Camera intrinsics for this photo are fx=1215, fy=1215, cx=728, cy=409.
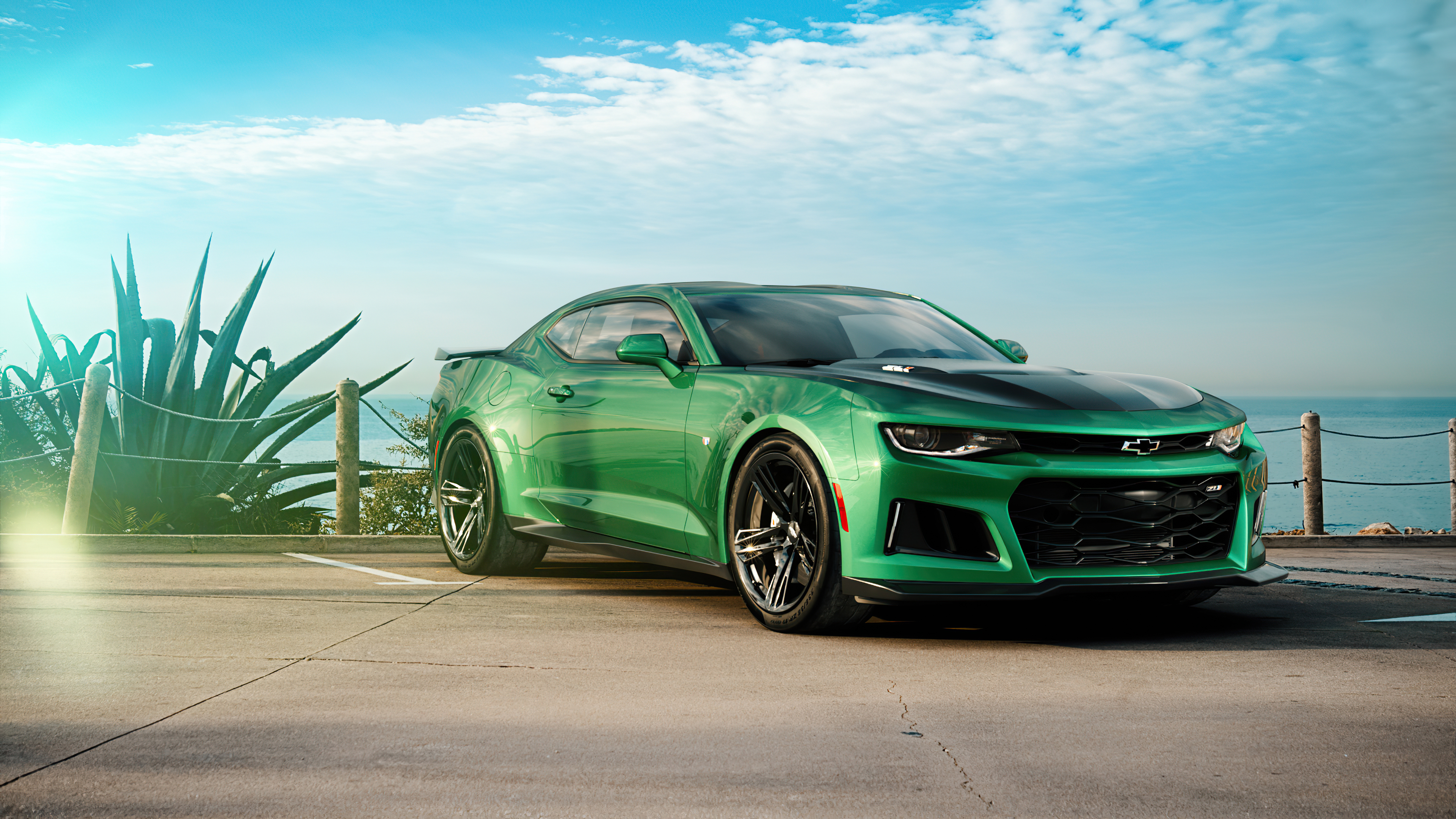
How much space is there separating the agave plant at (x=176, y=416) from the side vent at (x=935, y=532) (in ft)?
24.9

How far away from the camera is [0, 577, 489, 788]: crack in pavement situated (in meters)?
3.07

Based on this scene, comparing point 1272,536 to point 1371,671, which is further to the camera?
point 1272,536

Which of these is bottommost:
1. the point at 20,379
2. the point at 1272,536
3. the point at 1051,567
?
the point at 1272,536

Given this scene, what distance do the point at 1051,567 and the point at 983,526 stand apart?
0.30m

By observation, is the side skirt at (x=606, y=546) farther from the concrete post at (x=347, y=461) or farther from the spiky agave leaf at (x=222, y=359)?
the spiky agave leaf at (x=222, y=359)

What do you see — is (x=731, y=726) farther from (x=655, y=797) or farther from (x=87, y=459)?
(x=87, y=459)

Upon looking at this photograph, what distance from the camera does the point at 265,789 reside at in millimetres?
2906

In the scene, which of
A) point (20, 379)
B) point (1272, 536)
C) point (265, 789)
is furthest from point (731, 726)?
point (20, 379)

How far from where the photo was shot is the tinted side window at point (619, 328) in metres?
5.96

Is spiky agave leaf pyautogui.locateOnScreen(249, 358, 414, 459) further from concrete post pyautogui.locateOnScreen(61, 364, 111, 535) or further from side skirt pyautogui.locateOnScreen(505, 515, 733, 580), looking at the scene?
side skirt pyautogui.locateOnScreen(505, 515, 733, 580)

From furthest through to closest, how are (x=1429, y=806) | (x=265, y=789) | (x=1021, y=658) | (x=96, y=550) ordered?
(x=96, y=550) < (x=1021, y=658) < (x=265, y=789) < (x=1429, y=806)

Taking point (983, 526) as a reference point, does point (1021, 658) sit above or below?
below

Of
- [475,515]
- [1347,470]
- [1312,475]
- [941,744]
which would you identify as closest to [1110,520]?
[941,744]

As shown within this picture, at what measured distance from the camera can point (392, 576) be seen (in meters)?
7.15
